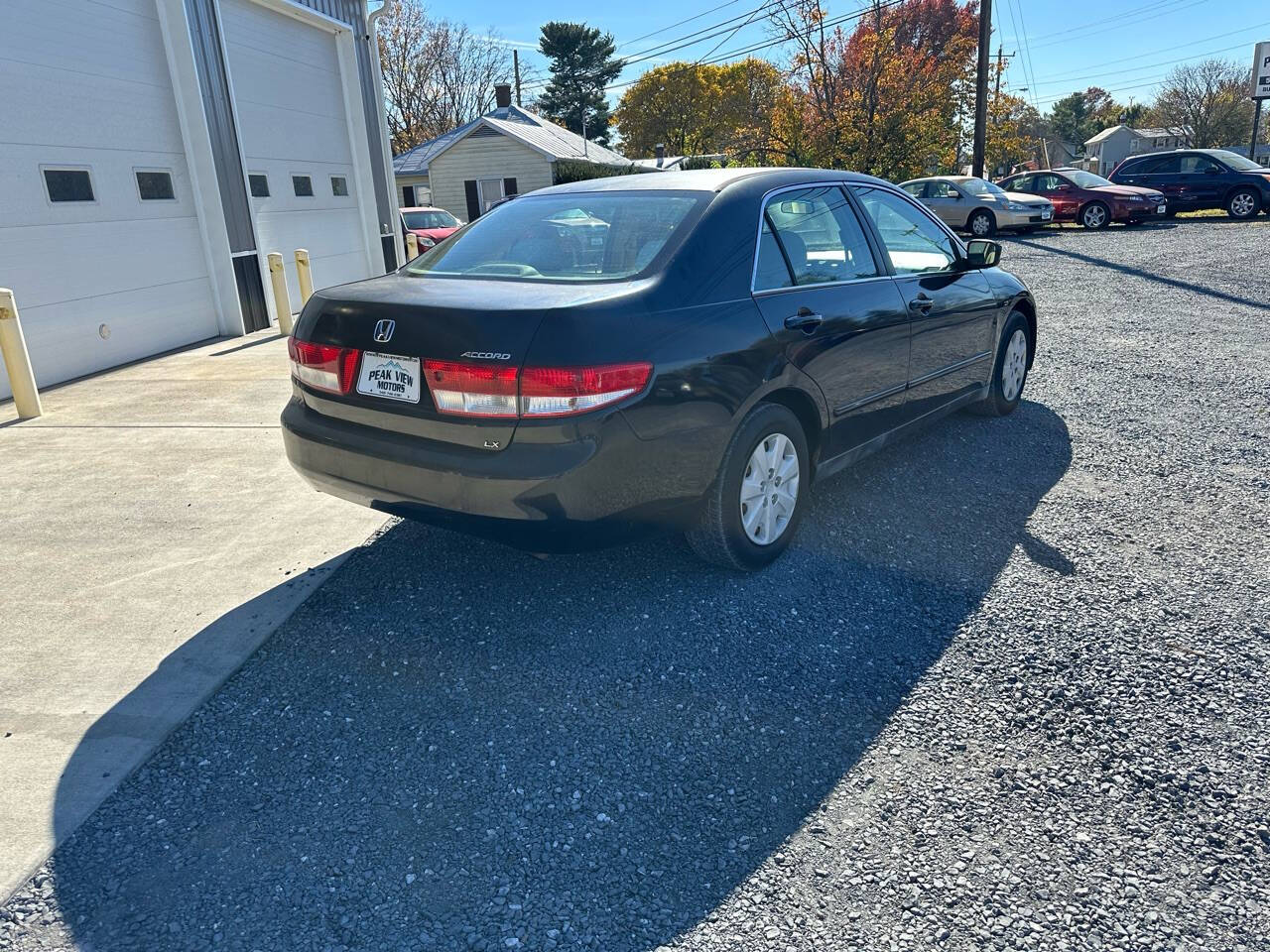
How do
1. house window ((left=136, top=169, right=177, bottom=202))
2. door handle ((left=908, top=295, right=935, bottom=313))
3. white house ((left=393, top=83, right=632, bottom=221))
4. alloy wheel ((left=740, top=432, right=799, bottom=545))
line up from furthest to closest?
white house ((left=393, top=83, right=632, bottom=221))
house window ((left=136, top=169, right=177, bottom=202))
door handle ((left=908, top=295, right=935, bottom=313))
alloy wheel ((left=740, top=432, right=799, bottom=545))

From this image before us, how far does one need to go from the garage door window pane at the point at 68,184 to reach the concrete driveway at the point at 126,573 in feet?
7.56

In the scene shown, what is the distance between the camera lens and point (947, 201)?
67.3ft

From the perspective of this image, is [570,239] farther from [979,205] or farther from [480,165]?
[480,165]

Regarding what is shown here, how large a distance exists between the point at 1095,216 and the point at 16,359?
22.0 metres

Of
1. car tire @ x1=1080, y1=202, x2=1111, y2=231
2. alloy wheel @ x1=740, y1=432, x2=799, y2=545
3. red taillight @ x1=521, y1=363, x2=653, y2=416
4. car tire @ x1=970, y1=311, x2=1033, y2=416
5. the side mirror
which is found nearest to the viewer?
red taillight @ x1=521, y1=363, x2=653, y2=416

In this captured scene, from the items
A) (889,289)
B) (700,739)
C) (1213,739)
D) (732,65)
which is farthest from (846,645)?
(732,65)

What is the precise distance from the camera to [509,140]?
3406 centimetres

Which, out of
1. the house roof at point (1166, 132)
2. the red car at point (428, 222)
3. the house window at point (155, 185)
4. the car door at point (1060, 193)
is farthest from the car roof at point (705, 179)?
the house roof at point (1166, 132)

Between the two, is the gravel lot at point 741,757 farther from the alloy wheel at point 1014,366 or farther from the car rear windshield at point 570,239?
the alloy wheel at point 1014,366

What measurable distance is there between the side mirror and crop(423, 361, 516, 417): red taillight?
10.7ft

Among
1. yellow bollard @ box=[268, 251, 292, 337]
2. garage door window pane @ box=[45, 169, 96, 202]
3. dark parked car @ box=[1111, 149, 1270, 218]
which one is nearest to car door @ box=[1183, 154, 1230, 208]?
dark parked car @ box=[1111, 149, 1270, 218]

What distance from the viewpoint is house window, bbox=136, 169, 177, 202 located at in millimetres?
8802

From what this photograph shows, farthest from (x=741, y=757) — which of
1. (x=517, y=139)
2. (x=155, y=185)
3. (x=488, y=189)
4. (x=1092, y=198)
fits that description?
(x=488, y=189)

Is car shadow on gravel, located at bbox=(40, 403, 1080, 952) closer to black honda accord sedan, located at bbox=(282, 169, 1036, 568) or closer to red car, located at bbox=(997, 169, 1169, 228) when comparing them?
black honda accord sedan, located at bbox=(282, 169, 1036, 568)
